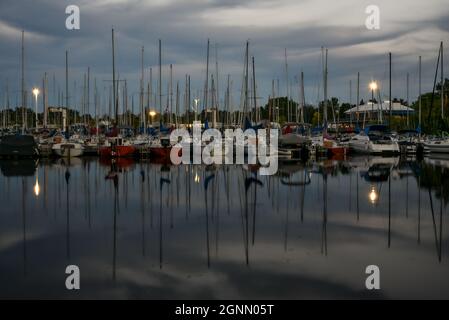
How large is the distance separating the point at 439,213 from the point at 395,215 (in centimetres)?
139

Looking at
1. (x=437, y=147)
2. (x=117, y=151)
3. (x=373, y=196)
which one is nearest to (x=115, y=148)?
(x=117, y=151)

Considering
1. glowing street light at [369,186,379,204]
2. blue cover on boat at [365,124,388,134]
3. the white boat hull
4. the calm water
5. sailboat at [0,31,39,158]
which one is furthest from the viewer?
blue cover on boat at [365,124,388,134]

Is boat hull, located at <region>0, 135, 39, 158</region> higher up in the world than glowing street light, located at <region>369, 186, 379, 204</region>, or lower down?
higher up

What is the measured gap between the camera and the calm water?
9.23 m

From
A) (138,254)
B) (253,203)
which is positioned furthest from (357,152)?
(138,254)

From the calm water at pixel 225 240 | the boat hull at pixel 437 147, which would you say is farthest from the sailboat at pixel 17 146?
the boat hull at pixel 437 147

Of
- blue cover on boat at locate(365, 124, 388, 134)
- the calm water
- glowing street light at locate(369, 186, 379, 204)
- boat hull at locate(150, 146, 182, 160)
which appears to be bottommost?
the calm water

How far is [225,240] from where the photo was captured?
13.0 meters

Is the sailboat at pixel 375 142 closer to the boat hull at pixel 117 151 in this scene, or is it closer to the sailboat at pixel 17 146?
the boat hull at pixel 117 151

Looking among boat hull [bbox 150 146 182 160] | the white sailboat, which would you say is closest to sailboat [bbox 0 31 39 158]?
boat hull [bbox 150 146 182 160]

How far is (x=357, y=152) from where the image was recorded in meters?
54.2

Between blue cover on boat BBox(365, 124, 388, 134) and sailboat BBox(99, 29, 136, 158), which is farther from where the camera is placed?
blue cover on boat BBox(365, 124, 388, 134)

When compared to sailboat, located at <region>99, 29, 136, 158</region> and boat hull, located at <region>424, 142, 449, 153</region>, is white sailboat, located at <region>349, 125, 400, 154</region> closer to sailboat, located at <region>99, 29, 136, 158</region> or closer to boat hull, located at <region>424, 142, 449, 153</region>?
boat hull, located at <region>424, 142, 449, 153</region>
